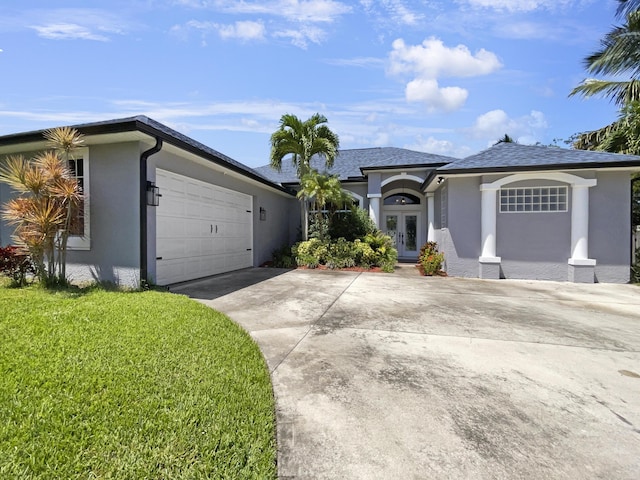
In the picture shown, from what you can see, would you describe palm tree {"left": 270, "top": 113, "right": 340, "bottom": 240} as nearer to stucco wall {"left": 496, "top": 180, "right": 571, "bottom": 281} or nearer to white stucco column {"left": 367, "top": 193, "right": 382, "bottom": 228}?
white stucco column {"left": 367, "top": 193, "right": 382, "bottom": 228}

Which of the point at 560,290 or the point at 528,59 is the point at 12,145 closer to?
the point at 560,290

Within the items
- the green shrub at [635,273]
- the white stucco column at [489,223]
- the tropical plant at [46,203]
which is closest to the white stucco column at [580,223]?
the green shrub at [635,273]

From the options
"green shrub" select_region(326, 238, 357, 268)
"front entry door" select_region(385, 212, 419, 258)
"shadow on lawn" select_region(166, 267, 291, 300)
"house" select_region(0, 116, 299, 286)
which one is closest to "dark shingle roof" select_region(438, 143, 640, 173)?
"green shrub" select_region(326, 238, 357, 268)

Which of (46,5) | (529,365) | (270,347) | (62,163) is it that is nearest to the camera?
(529,365)

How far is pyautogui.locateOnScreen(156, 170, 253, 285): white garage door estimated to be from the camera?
742 cm

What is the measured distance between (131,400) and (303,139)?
10.6 metres

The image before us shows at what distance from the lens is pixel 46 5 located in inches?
221

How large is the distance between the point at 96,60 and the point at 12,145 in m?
2.72

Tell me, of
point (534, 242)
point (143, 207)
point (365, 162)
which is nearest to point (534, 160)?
point (534, 242)

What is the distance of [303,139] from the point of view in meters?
11.6

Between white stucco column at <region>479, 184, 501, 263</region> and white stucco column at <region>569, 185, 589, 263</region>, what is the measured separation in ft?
6.95

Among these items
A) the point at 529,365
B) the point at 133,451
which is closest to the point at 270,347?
the point at 133,451

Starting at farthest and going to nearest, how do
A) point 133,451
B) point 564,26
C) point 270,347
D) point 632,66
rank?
point 632,66 → point 564,26 → point 270,347 → point 133,451

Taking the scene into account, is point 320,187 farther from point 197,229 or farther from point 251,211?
point 197,229
